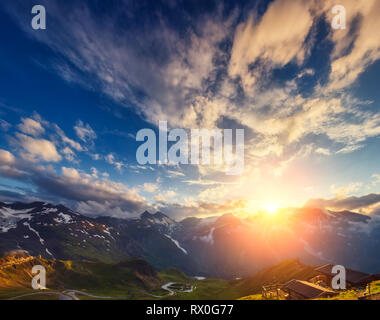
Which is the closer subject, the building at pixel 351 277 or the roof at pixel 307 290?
the roof at pixel 307 290

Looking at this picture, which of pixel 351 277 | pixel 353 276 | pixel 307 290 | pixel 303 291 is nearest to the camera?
pixel 303 291

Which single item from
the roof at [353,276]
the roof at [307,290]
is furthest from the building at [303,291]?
the roof at [353,276]

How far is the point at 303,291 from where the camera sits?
51469mm

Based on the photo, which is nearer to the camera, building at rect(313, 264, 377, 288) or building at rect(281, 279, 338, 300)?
building at rect(281, 279, 338, 300)

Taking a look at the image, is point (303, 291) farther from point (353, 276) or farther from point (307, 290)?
point (353, 276)

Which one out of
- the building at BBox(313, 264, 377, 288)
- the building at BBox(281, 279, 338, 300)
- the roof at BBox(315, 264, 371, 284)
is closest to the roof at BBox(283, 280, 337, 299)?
the building at BBox(281, 279, 338, 300)

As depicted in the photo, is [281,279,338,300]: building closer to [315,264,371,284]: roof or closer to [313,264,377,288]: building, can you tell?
[313,264,377,288]: building

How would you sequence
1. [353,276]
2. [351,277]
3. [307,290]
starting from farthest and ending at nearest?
[353,276] < [351,277] < [307,290]

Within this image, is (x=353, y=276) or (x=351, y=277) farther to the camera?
(x=353, y=276)

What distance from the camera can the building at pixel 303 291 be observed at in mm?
49062

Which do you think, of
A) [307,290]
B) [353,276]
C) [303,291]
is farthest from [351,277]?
[303,291]

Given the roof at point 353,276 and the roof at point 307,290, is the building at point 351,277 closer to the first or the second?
the roof at point 353,276

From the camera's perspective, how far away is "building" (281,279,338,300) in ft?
161
